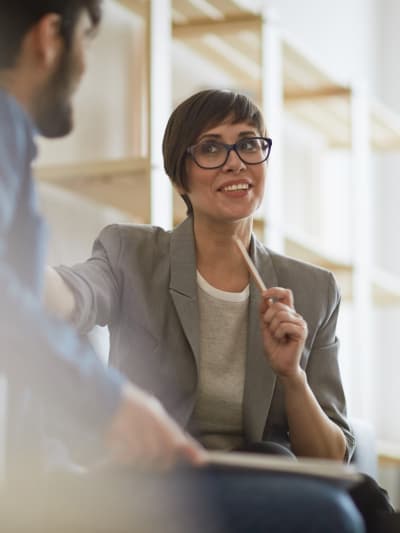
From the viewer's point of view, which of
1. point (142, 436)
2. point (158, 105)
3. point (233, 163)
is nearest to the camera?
point (142, 436)

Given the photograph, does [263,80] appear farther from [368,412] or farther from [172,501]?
[172,501]

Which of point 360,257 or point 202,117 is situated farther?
point 360,257

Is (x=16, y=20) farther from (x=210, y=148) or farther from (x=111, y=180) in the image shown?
(x=111, y=180)

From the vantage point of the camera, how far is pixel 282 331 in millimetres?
1321

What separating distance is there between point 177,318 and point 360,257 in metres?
2.23

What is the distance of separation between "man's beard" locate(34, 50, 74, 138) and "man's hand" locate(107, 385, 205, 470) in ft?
0.90

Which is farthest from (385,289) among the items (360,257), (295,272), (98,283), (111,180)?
(98,283)

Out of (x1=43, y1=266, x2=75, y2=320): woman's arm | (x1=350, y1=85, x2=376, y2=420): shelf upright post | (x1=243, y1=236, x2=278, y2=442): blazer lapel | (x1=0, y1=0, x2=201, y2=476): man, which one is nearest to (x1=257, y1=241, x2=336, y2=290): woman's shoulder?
(x1=243, y1=236, x2=278, y2=442): blazer lapel

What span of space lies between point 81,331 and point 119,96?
4.83 ft

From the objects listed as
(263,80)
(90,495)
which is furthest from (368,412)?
(90,495)

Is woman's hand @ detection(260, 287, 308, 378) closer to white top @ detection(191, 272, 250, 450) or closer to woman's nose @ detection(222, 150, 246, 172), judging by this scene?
white top @ detection(191, 272, 250, 450)

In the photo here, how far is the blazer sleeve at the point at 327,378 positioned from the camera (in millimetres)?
1495

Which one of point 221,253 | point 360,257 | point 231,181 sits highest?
point 231,181

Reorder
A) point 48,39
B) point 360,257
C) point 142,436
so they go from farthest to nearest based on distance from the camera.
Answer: point 360,257, point 48,39, point 142,436
